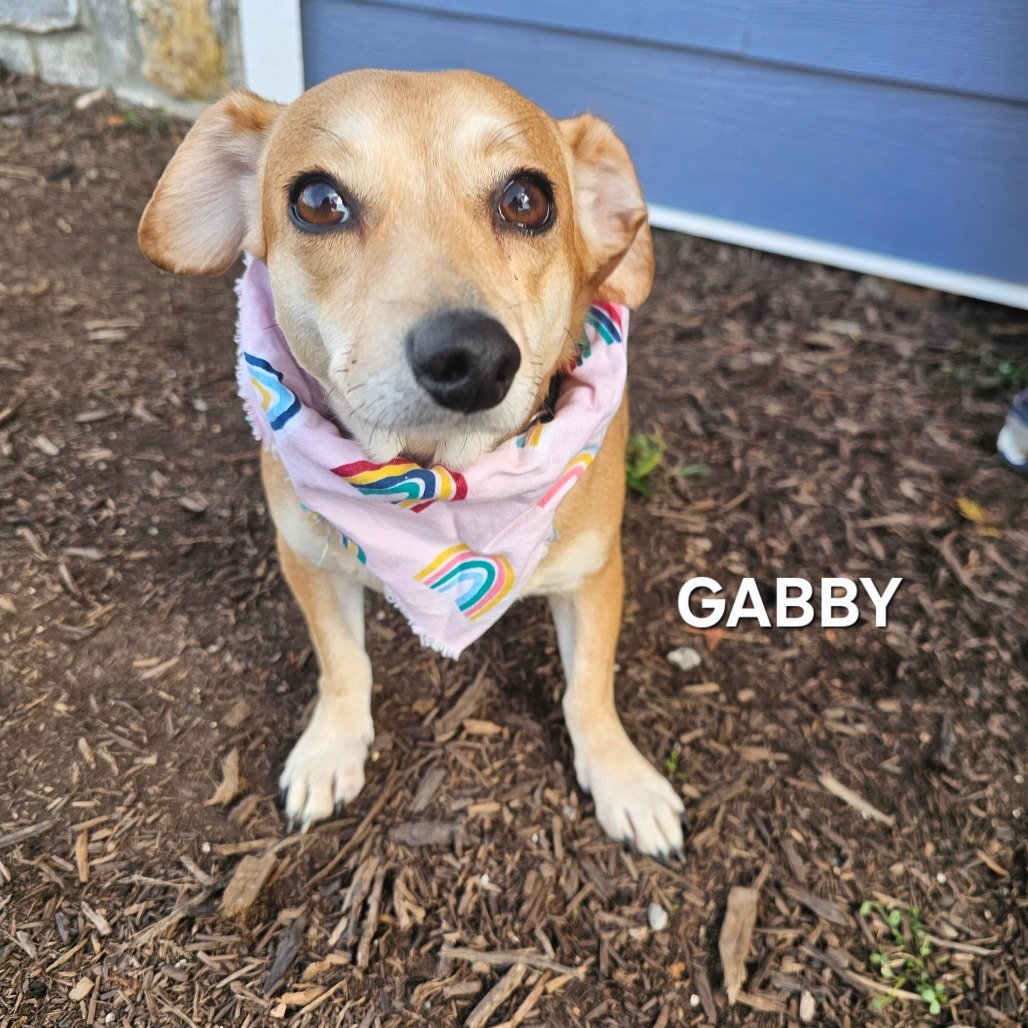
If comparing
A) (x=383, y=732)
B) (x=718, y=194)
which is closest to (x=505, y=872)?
(x=383, y=732)

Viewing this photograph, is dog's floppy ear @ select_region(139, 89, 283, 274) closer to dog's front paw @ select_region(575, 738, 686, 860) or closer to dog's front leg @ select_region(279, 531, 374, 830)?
dog's front leg @ select_region(279, 531, 374, 830)

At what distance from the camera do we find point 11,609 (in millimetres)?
2766

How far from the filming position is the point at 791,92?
426 centimetres

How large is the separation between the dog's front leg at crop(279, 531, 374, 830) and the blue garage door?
3.09 meters

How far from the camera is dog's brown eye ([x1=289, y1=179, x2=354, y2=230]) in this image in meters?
1.95

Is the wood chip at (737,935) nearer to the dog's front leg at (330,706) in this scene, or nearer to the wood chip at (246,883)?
the dog's front leg at (330,706)

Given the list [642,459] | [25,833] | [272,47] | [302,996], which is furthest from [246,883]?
[272,47]

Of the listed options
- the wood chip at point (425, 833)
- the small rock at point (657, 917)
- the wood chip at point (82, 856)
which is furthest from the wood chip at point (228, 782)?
the small rock at point (657, 917)

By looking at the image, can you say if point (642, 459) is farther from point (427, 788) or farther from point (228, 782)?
point (228, 782)

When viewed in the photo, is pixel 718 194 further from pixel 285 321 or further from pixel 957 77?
pixel 285 321

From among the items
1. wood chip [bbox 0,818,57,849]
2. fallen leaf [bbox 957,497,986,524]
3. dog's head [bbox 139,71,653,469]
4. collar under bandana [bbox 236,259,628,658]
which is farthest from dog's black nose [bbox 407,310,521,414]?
fallen leaf [bbox 957,497,986,524]

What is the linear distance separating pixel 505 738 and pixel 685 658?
663 mm

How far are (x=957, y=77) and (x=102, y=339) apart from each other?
3808mm

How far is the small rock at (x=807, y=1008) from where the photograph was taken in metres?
2.22
